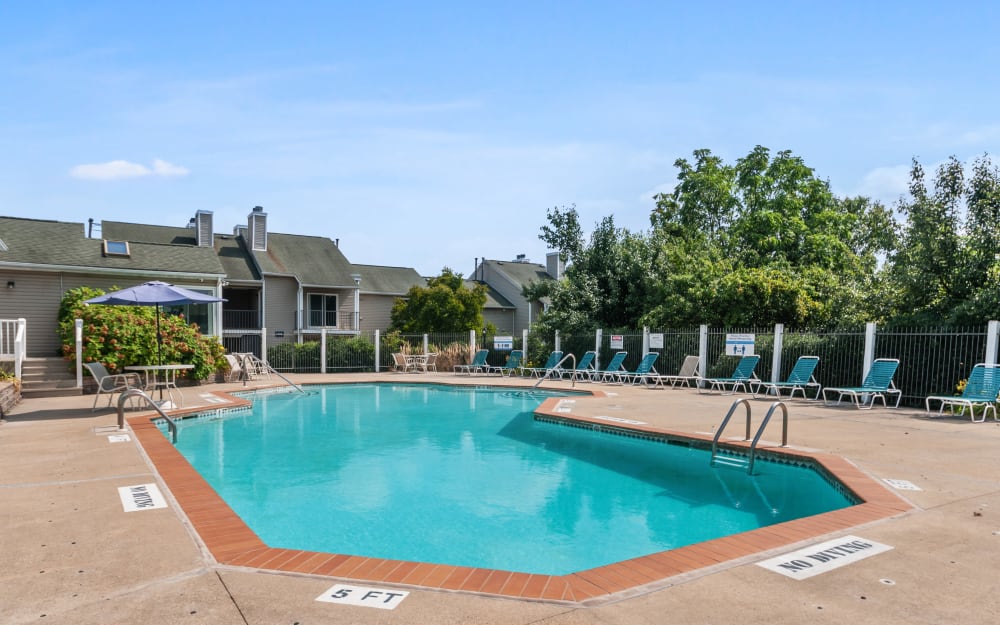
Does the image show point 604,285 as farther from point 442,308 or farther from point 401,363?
point 401,363

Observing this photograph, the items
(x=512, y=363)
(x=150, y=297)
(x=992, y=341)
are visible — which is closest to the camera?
(x=150, y=297)

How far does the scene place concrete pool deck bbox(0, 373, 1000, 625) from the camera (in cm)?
280

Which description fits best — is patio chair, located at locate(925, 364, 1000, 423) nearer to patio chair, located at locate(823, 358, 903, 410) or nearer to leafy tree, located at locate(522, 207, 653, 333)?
patio chair, located at locate(823, 358, 903, 410)

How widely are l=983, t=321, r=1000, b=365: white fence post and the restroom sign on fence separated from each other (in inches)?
204

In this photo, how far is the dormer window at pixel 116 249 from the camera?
19.2 meters

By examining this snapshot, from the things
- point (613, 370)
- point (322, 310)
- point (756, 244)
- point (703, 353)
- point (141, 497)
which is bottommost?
point (613, 370)

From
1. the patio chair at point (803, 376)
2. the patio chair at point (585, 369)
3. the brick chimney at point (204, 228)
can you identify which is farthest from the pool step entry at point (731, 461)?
the brick chimney at point (204, 228)

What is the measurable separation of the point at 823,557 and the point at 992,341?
1028cm

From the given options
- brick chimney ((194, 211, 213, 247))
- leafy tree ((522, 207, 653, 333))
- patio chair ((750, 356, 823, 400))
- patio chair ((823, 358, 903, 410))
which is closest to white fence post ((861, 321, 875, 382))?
patio chair ((823, 358, 903, 410))

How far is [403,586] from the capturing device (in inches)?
123

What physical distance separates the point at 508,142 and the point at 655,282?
9.26 metres

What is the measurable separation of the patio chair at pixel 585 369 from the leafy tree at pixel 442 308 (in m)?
8.15

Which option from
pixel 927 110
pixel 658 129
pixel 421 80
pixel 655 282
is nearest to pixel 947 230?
pixel 927 110

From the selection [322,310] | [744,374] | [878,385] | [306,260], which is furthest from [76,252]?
[878,385]
